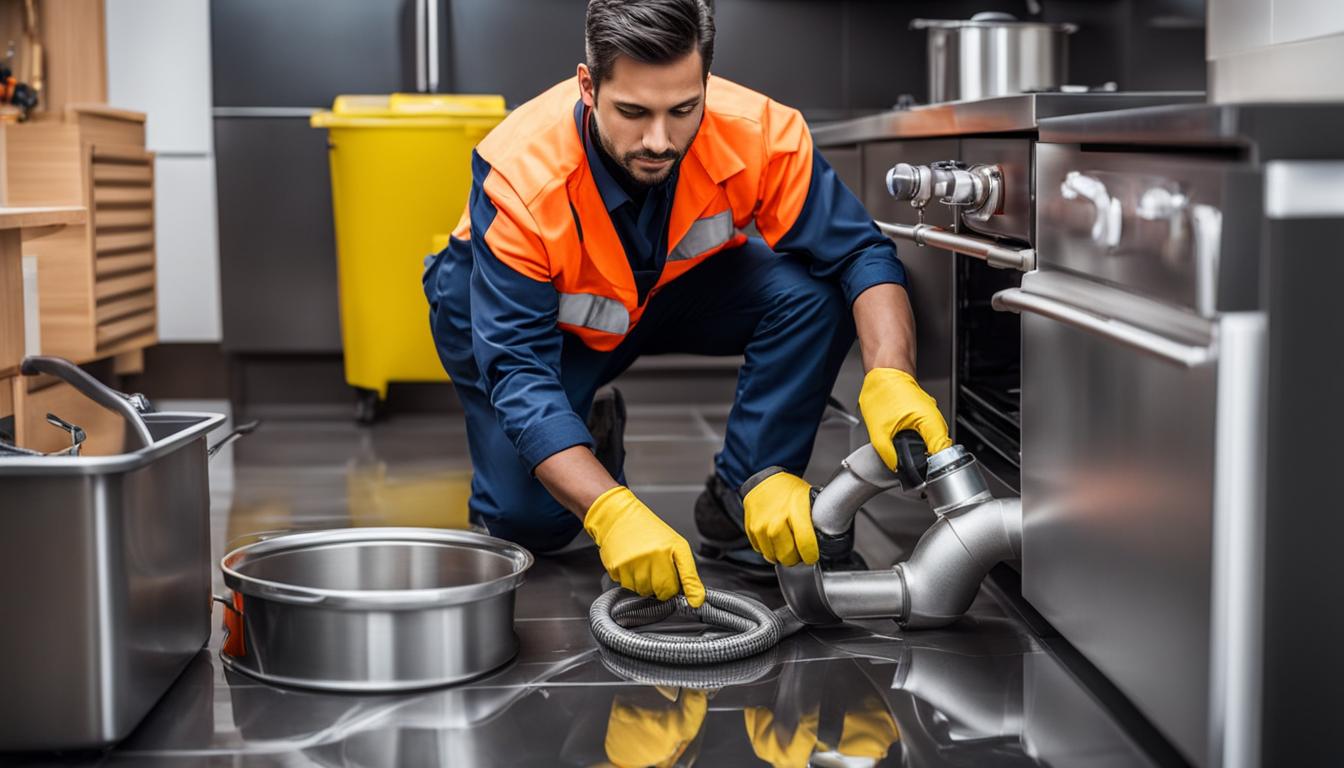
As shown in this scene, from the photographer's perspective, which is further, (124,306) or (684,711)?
(124,306)

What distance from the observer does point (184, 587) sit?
1.51 meters

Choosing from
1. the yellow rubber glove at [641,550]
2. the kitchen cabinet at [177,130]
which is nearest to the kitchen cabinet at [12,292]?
the yellow rubber glove at [641,550]

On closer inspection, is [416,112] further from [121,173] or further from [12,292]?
[12,292]

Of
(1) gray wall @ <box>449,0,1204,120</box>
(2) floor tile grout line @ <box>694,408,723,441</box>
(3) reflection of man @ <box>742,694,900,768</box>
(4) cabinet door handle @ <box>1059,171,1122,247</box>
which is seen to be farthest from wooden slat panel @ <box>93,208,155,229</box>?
(4) cabinet door handle @ <box>1059,171,1122,247</box>

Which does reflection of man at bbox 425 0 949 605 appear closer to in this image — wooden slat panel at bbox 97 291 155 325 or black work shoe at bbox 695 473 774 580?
black work shoe at bbox 695 473 774 580

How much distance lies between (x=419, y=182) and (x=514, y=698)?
2.06m

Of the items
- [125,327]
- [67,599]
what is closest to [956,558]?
[67,599]

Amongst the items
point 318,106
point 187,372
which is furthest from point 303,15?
point 187,372

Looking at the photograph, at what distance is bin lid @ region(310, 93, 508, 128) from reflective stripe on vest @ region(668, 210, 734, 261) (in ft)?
4.74

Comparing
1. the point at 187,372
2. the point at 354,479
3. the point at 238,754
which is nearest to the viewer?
the point at 238,754

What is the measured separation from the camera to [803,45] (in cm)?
369

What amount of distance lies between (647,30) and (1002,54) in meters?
1.48

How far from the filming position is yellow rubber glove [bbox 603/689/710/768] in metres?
1.32

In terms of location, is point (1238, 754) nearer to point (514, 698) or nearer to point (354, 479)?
point (514, 698)
